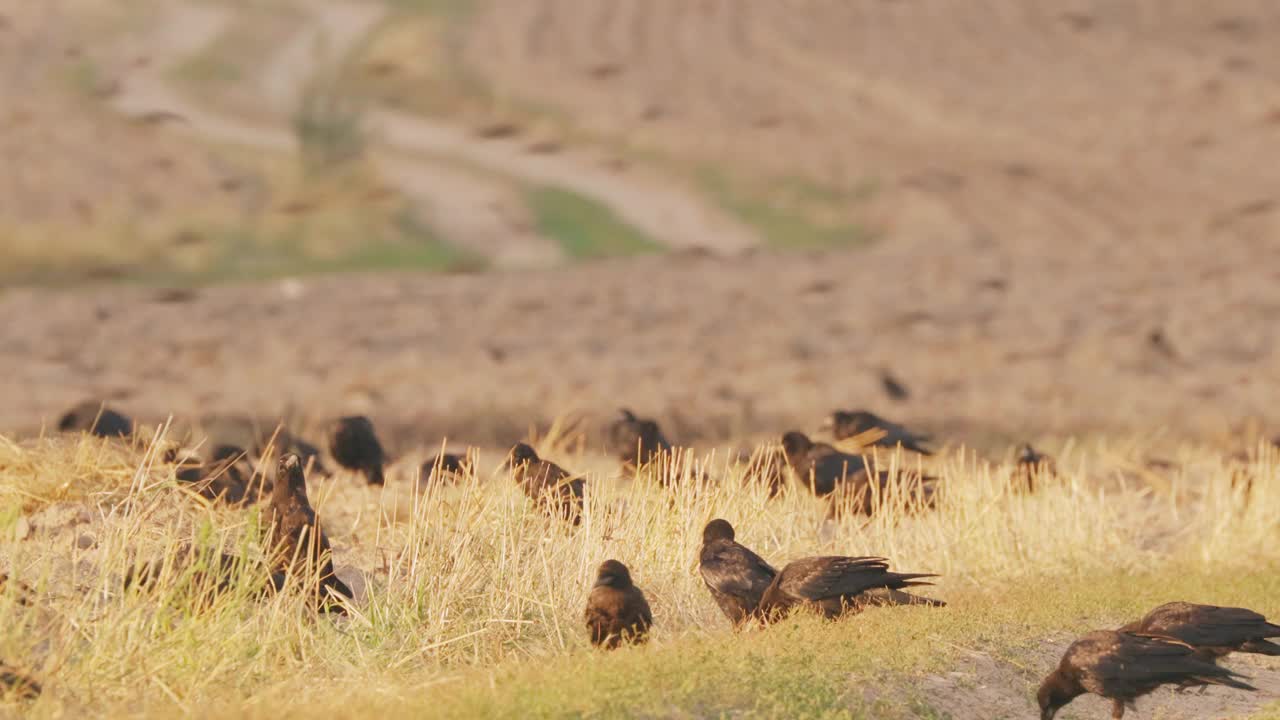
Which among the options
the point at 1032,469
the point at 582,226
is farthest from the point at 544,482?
the point at 582,226

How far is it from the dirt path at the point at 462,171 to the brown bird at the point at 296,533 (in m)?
24.9

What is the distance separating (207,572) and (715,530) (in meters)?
2.69

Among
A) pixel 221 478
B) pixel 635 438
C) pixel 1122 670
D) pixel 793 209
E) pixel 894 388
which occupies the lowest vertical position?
pixel 1122 670

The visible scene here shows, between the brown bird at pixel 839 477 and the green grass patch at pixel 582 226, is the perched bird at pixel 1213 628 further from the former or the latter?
the green grass patch at pixel 582 226

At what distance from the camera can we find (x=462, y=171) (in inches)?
1676

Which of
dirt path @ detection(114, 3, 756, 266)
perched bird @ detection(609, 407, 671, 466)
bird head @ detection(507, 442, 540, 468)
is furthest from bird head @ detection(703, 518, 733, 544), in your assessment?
dirt path @ detection(114, 3, 756, 266)

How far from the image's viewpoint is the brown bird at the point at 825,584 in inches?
367

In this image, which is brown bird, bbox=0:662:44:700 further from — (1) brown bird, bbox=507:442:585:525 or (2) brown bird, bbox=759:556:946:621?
(2) brown bird, bbox=759:556:946:621

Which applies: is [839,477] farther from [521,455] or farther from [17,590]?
[17,590]

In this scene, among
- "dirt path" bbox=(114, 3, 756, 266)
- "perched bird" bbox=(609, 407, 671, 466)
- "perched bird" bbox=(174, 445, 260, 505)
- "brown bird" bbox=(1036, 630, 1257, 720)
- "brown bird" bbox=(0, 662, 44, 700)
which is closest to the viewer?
"brown bird" bbox=(0, 662, 44, 700)

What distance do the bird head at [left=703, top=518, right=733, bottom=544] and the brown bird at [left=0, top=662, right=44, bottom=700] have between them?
361 cm

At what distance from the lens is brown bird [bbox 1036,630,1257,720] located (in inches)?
331

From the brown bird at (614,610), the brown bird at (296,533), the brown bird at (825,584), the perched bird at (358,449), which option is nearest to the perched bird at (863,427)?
the perched bird at (358,449)

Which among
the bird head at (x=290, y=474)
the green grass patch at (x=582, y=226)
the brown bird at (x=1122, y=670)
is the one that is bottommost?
the brown bird at (x=1122, y=670)
